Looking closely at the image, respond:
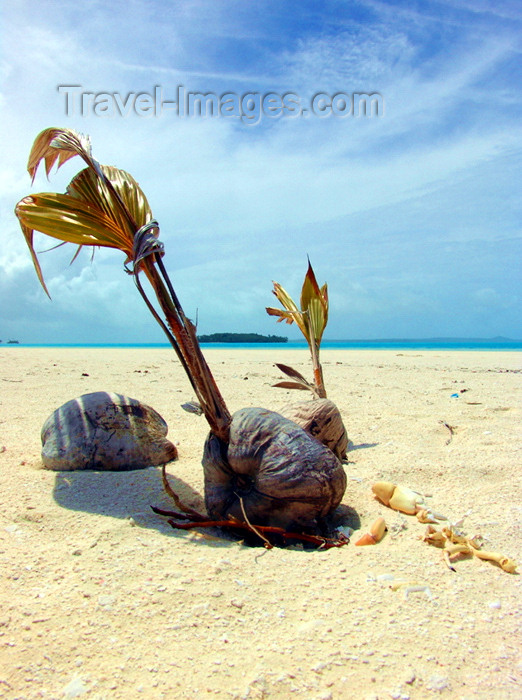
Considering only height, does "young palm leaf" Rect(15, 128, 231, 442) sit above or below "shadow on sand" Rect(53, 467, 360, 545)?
above

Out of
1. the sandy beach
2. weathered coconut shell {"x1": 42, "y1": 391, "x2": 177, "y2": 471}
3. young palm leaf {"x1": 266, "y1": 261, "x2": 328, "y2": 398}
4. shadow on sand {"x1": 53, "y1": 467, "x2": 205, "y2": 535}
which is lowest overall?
the sandy beach

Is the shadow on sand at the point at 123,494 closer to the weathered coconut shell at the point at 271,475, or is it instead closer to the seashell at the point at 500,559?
the weathered coconut shell at the point at 271,475

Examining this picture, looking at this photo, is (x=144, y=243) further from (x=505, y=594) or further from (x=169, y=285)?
(x=505, y=594)

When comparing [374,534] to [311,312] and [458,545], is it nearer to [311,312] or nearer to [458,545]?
[458,545]

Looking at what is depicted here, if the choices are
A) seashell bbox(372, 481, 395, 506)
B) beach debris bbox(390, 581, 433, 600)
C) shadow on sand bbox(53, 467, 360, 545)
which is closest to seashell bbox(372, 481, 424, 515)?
seashell bbox(372, 481, 395, 506)

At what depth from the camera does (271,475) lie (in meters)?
2.17

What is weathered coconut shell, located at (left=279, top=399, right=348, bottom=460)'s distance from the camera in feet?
10.2

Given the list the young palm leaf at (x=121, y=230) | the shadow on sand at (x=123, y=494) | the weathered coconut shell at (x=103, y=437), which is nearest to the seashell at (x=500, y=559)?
the young palm leaf at (x=121, y=230)

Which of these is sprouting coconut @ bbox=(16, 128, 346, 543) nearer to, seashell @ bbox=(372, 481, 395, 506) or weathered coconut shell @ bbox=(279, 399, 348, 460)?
seashell @ bbox=(372, 481, 395, 506)

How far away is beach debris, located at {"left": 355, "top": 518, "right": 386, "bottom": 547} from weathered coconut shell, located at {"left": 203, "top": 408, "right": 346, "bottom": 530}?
20 centimetres

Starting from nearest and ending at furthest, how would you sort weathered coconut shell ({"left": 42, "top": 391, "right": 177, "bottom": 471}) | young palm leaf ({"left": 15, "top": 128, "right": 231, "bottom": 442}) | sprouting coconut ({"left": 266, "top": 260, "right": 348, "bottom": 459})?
1. young palm leaf ({"left": 15, "top": 128, "right": 231, "bottom": 442})
2. weathered coconut shell ({"left": 42, "top": 391, "right": 177, "bottom": 471})
3. sprouting coconut ({"left": 266, "top": 260, "right": 348, "bottom": 459})

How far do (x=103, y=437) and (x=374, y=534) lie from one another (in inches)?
70.6

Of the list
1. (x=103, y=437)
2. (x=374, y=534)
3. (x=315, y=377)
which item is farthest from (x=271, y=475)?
(x=315, y=377)

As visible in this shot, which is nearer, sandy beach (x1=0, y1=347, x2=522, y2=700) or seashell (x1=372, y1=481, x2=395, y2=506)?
sandy beach (x1=0, y1=347, x2=522, y2=700)
